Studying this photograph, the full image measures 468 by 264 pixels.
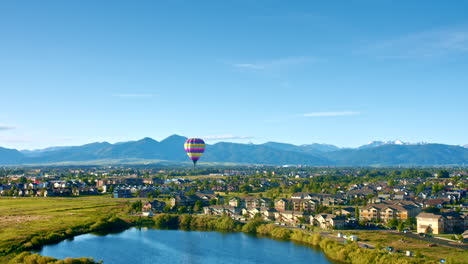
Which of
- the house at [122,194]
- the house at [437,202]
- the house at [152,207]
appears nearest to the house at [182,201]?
the house at [152,207]

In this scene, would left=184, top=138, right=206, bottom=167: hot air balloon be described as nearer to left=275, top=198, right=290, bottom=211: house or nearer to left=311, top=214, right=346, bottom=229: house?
left=275, top=198, right=290, bottom=211: house

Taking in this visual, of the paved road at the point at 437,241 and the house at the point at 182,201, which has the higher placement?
the house at the point at 182,201

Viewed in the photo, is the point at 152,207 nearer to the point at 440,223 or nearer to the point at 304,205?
the point at 304,205

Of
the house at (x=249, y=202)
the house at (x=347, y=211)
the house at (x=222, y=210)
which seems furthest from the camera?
the house at (x=249, y=202)

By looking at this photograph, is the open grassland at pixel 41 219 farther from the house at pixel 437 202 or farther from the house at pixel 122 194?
the house at pixel 437 202

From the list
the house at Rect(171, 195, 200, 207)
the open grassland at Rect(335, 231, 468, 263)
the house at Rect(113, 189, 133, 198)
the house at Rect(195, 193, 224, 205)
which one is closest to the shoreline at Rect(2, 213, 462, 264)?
the open grassland at Rect(335, 231, 468, 263)

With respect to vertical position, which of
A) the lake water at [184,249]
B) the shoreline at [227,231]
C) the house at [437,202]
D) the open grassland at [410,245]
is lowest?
the lake water at [184,249]
